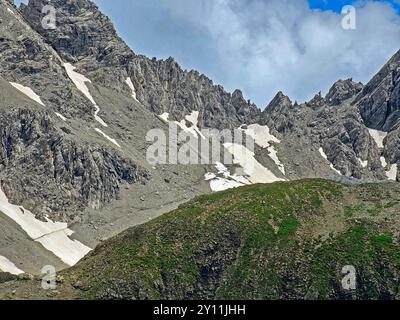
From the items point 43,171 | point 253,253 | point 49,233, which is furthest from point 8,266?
point 253,253

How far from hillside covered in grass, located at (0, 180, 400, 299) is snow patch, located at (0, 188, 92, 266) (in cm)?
7245

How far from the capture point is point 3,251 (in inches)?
5576

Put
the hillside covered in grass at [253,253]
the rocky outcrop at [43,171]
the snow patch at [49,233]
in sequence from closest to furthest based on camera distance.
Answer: the hillside covered in grass at [253,253] → the snow patch at [49,233] → the rocky outcrop at [43,171]

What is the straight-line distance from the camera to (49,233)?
16825 centimetres

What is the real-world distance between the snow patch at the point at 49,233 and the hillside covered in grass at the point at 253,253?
7245 centimetres

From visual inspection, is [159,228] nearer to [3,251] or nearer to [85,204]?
[3,251]

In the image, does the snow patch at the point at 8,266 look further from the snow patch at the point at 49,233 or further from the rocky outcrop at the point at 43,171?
the rocky outcrop at the point at 43,171

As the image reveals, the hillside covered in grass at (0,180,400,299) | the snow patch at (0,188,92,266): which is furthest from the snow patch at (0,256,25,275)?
the hillside covered in grass at (0,180,400,299)

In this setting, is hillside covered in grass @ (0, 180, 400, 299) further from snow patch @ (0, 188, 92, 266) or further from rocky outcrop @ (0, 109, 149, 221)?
rocky outcrop @ (0, 109, 149, 221)

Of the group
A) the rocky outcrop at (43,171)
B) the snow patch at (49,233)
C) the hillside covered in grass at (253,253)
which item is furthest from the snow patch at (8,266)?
the hillside covered in grass at (253,253)

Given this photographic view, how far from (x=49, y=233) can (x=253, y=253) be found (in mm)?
98834

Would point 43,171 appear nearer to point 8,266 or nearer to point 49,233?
point 49,233

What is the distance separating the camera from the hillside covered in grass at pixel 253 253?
246ft
